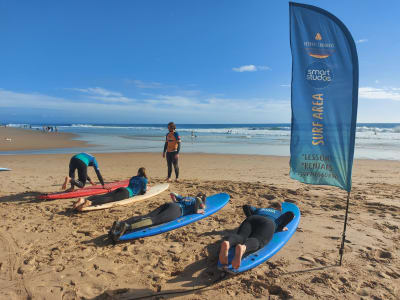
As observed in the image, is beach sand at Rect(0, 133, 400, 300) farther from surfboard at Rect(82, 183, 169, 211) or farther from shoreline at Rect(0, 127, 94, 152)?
shoreline at Rect(0, 127, 94, 152)

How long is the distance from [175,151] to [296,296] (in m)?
5.60

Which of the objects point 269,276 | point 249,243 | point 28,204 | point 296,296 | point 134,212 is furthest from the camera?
point 28,204

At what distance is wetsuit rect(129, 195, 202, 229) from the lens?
13.1ft

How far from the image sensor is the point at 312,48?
3191mm

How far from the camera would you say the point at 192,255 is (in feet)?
11.3

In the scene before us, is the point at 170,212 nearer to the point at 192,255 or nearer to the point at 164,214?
the point at 164,214

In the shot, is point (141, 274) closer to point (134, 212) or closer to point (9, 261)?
point (9, 261)

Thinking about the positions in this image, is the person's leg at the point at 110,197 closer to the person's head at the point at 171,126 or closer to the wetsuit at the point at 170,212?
the wetsuit at the point at 170,212

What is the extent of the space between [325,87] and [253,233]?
85.6 inches

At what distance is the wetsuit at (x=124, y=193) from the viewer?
5.16 meters

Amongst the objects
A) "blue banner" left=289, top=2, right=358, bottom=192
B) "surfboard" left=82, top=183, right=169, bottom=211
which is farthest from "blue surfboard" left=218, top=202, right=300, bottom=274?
"surfboard" left=82, top=183, right=169, bottom=211

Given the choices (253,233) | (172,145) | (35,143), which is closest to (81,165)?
(172,145)

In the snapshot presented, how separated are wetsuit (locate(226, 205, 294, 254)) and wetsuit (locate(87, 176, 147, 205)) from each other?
2810 millimetres

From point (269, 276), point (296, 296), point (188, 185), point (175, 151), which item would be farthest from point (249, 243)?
point (175, 151)
